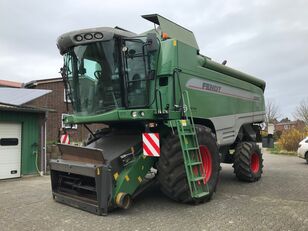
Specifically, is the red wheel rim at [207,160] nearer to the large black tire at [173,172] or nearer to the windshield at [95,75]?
the large black tire at [173,172]

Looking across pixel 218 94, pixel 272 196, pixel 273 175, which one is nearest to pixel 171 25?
pixel 218 94

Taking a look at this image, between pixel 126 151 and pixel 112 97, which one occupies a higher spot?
pixel 112 97

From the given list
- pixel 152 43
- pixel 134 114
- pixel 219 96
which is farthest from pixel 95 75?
pixel 219 96

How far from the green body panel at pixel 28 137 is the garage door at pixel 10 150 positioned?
0.14 meters

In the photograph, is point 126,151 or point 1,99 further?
point 1,99

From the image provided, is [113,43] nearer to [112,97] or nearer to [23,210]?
[112,97]

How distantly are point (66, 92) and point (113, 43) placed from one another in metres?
1.64

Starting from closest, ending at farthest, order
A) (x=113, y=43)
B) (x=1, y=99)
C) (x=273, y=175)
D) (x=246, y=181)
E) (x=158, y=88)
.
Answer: (x=113, y=43), (x=158, y=88), (x=246, y=181), (x=273, y=175), (x=1, y=99)

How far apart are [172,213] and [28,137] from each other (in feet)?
25.1

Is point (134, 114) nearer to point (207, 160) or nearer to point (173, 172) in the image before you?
point (173, 172)

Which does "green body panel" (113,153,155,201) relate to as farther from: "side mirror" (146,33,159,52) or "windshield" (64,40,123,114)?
"side mirror" (146,33,159,52)

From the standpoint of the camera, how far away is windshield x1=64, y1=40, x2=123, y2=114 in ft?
20.5

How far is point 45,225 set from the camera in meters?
5.25

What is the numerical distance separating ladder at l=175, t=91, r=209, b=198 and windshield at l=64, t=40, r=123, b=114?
1.32 meters
